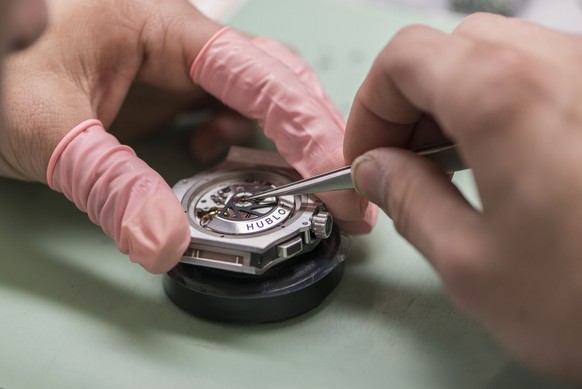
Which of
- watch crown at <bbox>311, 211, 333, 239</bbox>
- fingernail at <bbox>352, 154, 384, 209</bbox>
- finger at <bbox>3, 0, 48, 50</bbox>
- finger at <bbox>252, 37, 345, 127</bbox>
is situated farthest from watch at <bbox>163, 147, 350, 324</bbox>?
finger at <bbox>3, 0, 48, 50</bbox>

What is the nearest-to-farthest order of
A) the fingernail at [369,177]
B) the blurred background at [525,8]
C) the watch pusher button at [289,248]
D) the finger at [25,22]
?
the finger at [25,22] < the fingernail at [369,177] < the watch pusher button at [289,248] < the blurred background at [525,8]

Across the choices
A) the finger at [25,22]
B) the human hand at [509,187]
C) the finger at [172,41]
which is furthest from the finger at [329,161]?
the finger at [25,22]

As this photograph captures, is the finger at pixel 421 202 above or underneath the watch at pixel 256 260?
above

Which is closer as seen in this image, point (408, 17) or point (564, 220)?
point (564, 220)

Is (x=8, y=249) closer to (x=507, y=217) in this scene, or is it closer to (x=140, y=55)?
(x=140, y=55)

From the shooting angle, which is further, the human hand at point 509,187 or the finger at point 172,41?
the finger at point 172,41

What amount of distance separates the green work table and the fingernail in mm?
Result: 194

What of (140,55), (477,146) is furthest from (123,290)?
(477,146)

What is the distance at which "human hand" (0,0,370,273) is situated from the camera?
0.85 metres

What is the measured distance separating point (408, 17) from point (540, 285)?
109 centimetres

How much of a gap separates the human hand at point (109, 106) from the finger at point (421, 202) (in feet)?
0.47

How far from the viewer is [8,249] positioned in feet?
3.35

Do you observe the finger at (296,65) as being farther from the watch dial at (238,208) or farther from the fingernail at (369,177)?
the fingernail at (369,177)

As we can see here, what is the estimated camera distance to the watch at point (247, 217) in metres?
0.86
